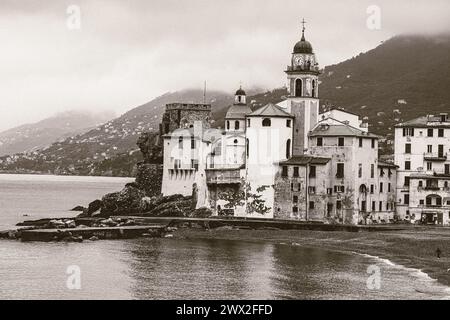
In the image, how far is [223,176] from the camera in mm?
116125

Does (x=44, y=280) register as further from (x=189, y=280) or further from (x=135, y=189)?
(x=135, y=189)

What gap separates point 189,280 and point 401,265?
19387mm

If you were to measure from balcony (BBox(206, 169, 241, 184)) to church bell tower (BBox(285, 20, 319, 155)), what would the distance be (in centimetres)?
711

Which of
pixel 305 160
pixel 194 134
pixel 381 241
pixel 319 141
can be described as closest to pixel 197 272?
pixel 381 241

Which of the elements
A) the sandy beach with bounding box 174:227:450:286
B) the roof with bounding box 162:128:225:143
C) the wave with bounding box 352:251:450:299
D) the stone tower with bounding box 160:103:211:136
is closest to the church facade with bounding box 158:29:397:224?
the roof with bounding box 162:128:225:143

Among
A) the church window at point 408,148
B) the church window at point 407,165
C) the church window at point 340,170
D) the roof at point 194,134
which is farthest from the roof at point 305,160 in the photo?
the roof at point 194,134

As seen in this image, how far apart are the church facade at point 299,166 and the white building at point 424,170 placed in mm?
1627

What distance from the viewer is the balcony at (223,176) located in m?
115

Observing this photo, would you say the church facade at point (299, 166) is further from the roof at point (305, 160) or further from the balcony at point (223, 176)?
the roof at point (305, 160)

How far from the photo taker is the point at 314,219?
109812 mm

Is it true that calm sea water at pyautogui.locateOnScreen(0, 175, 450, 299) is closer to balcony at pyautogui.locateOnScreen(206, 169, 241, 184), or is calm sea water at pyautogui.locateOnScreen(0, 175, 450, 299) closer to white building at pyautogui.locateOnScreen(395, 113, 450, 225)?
balcony at pyautogui.locateOnScreen(206, 169, 241, 184)

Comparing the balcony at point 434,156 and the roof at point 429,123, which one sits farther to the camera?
the roof at point 429,123

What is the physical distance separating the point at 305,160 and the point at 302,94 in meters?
9.05
